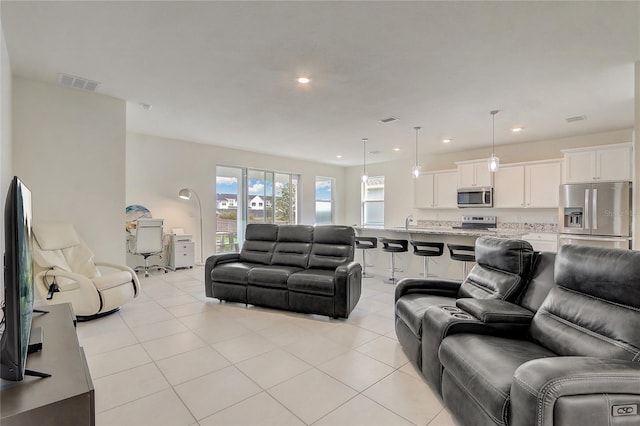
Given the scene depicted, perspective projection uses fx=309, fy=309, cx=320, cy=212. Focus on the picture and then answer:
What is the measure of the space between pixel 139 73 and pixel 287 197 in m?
5.68

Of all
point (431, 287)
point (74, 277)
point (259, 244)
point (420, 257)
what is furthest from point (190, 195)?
point (431, 287)

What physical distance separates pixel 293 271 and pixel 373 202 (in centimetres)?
632

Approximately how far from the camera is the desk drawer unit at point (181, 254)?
20.2ft

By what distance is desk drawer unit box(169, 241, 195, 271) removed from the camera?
6152 mm

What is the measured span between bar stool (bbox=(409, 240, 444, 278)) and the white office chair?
4567mm

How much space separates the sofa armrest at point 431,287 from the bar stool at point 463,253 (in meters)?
1.76

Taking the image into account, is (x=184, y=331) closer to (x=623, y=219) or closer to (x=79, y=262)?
(x=79, y=262)

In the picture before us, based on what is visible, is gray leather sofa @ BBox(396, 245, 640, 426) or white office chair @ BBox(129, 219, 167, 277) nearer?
gray leather sofa @ BBox(396, 245, 640, 426)

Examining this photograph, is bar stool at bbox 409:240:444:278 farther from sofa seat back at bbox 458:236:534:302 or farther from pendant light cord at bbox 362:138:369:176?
pendant light cord at bbox 362:138:369:176

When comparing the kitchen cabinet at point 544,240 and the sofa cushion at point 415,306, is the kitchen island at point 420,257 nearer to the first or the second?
the kitchen cabinet at point 544,240

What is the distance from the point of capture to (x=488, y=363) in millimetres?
1566

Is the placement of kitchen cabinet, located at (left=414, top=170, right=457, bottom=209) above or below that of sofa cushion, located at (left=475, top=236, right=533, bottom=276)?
above

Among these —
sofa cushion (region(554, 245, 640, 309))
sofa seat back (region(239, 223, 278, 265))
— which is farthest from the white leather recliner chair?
sofa cushion (region(554, 245, 640, 309))

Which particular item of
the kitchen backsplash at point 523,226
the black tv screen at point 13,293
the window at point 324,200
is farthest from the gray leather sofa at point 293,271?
the window at point 324,200
